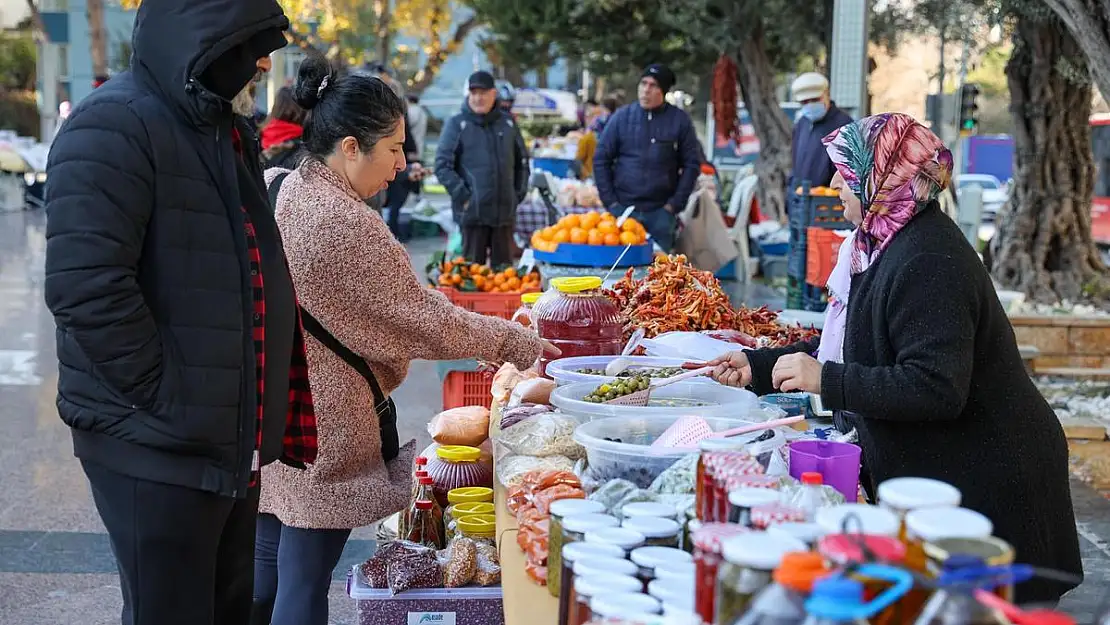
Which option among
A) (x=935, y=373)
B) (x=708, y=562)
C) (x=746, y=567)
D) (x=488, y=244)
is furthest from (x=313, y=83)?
(x=488, y=244)

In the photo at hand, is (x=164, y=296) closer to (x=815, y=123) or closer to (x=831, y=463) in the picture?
(x=831, y=463)

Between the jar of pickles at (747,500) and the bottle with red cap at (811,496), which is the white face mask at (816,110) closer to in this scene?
the bottle with red cap at (811,496)

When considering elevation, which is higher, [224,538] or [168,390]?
[168,390]

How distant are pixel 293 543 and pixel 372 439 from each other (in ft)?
1.22

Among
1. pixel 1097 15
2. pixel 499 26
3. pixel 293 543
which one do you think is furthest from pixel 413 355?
pixel 499 26

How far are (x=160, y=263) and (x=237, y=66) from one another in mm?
480

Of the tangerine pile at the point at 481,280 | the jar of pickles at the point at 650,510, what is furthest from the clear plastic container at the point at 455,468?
the tangerine pile at the point at 481,280

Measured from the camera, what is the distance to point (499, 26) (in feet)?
87.7

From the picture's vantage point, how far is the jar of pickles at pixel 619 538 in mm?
2176

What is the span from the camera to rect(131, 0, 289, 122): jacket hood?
104 inches

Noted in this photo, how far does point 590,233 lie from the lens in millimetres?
7465

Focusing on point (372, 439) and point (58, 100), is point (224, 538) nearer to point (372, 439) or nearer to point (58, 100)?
point (372, 439)

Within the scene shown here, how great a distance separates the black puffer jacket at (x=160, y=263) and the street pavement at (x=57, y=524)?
174 centimetres

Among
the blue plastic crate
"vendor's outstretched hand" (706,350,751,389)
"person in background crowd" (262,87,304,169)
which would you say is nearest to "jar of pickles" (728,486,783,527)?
"vendor's outstretched hand" (706,350,751,389)
